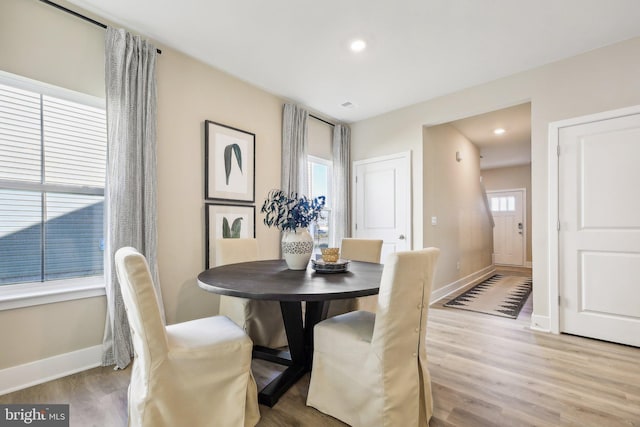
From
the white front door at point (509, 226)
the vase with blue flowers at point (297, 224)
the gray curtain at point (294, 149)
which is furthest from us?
the white front door at point (509, 226)

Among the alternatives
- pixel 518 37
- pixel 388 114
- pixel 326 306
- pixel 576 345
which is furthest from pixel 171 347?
pixel 388 114

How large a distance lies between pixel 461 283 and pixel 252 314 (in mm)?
3774

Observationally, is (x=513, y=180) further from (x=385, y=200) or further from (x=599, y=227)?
(x=599, y=227)

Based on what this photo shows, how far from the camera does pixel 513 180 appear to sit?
7.79m

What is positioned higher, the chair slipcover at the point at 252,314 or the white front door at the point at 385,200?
the white front door at the point at 385,200

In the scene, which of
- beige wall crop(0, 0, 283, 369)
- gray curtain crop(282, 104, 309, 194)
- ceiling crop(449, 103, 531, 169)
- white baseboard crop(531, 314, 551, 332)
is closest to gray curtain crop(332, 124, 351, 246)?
gray curtain crop(282, 104, 309, 194)

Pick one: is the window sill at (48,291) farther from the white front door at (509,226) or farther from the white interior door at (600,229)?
the white front door at (509,226)

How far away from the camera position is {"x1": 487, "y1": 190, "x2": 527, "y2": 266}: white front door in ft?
25.0

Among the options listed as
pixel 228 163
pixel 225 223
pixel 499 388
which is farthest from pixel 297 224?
pixel 499 388

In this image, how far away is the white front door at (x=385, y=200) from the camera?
158 inches

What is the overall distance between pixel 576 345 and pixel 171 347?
125 inches

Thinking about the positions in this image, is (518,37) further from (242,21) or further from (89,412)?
(89,412)

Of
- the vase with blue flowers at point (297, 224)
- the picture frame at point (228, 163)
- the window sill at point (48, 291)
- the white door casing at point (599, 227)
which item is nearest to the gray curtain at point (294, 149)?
the picture frame at point (228, 163)

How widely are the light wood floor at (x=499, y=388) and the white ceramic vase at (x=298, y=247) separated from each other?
0.77 m
